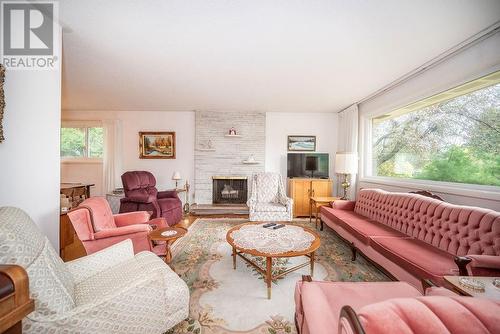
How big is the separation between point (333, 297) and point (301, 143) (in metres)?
4.89

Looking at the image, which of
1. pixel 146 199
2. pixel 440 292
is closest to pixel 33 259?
pixel 440 292

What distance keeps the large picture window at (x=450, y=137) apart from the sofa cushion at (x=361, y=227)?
1215 millimetres

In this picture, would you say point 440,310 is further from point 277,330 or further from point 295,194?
point 295,194

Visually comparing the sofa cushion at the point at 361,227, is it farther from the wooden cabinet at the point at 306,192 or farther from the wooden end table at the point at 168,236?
the wooden end table at the point at 168,236

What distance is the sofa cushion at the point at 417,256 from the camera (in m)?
1.71

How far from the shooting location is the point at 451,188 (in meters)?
2.71

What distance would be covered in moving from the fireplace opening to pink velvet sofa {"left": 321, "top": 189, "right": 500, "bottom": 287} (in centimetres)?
299

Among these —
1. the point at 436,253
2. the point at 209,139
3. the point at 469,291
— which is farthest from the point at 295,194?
the point at 469,291

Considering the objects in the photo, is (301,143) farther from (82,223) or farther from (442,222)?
(82,223)

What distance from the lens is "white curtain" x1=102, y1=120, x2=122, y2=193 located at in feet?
18.6

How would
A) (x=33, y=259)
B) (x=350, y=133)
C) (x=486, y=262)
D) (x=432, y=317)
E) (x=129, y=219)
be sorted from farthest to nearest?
(x=350, y=133), (x=129, y=219), (x=486, y=262), (x=33, y=259), (x=432, y=317)

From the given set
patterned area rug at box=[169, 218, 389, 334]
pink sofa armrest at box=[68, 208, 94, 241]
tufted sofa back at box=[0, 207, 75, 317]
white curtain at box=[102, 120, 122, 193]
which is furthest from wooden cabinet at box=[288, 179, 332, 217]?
white curtain at box=[102, 120, 122, 193]

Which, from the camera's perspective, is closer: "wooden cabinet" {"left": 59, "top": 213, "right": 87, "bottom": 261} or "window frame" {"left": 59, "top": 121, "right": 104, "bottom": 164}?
"wooden cabinet" {"left": 59, "top": 213, "right": 87, "bottom": 261}

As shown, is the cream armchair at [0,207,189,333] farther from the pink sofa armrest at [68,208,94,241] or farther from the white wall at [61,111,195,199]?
the white wall at [61,111,195,199]
